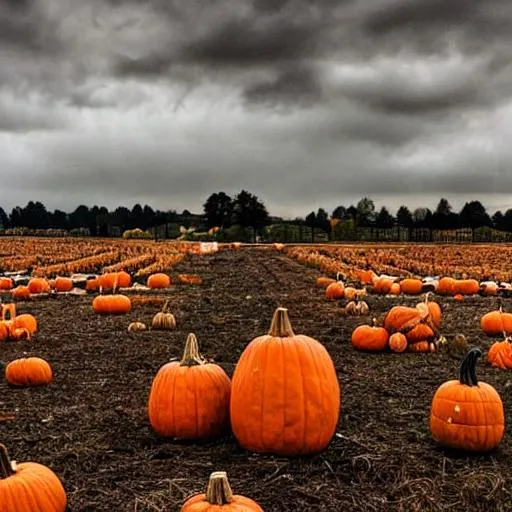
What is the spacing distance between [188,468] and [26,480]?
46.9 inches

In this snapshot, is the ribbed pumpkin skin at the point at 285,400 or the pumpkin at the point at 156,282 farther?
the pumpkin at the point at 156,282

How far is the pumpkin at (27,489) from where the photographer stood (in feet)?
11.4

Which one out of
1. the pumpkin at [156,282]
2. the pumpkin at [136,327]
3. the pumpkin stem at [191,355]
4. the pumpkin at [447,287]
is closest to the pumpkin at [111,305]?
the pumpkin at [136,327]

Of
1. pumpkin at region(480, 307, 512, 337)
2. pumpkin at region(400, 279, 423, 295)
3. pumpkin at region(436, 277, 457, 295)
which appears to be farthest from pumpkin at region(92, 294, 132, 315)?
pumpkin at region(436, 277, 457, 295)

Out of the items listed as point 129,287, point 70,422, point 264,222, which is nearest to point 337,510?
point 70,422

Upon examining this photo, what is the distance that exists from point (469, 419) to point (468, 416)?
0.07ft

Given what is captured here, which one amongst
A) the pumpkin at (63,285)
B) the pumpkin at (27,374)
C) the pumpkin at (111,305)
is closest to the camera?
the pumpkin at (27,374)

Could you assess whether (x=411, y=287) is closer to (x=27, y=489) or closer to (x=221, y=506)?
(x=27, y=489)

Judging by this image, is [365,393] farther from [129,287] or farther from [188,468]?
[129,287]

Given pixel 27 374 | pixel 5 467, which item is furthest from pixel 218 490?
pixel 27 374

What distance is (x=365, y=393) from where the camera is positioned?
258 inches

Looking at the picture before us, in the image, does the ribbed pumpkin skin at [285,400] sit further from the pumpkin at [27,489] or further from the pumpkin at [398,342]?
the pumpkin at [398,342]

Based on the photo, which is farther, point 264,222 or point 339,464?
point 264,222

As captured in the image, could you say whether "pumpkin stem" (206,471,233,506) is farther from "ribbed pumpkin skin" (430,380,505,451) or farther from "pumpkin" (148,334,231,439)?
"ribbed pumpkin skin" (430,380,505,451)
